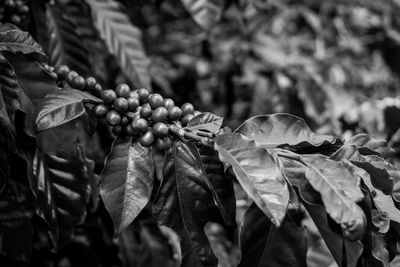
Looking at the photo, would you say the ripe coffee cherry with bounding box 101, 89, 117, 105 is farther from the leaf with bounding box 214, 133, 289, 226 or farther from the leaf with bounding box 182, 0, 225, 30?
the leaf with bounding box 182, 0, 225, 30

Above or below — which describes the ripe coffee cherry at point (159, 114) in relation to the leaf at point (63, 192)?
above

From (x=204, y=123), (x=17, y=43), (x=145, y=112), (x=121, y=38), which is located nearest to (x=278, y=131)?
(x=204, y=123)

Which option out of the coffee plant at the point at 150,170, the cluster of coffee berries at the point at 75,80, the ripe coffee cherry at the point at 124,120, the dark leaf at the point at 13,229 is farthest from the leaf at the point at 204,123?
the dark leaf at the point at 13,229

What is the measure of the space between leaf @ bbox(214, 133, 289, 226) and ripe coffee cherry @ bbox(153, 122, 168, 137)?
9cm

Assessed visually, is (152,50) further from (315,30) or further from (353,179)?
(353,179)

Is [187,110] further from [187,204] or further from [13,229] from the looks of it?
[13,229]

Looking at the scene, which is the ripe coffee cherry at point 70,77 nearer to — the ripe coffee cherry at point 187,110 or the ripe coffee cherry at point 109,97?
the ripe coffee cherry at point 109,97

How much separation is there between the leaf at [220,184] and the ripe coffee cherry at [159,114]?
0.08 meters

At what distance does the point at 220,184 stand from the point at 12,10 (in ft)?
2.33

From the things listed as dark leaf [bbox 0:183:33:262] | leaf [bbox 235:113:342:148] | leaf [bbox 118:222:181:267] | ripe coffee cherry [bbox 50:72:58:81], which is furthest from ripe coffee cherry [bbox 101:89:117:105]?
leaf [bbox 118:222:181:267]

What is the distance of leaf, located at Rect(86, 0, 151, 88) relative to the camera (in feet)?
4.27

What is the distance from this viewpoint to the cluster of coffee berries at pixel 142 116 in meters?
0.74

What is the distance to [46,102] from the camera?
0.70 m

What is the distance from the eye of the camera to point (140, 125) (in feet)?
2.41
